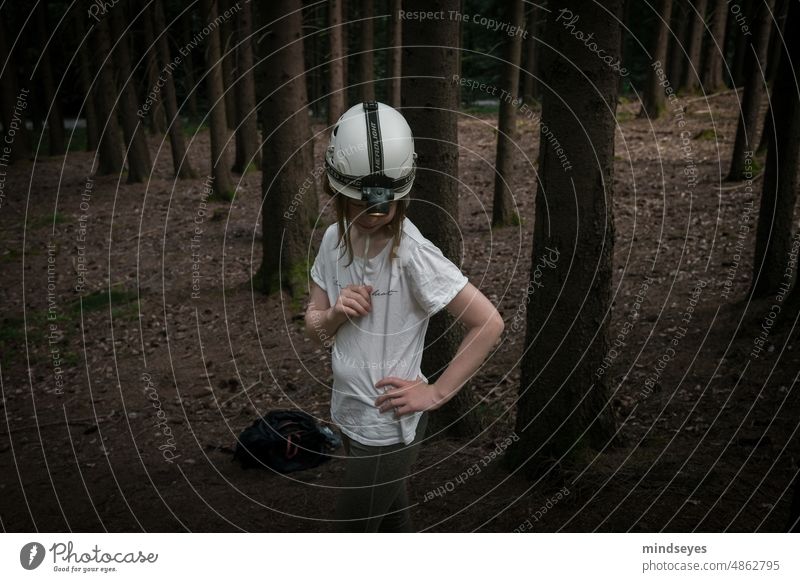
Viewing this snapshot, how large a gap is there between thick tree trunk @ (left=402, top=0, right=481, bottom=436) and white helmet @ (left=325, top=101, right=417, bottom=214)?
2.39 meters

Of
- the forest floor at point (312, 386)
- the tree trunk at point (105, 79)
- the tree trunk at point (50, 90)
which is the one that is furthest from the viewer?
the tree trunk at point (50, 90)

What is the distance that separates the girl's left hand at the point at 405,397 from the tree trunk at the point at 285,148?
19.4 ft

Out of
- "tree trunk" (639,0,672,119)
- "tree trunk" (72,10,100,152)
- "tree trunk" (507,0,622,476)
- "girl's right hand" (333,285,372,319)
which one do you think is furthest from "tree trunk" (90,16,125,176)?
"girl's right hand" (333,285,372,319)

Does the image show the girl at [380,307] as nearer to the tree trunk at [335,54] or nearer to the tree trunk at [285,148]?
the tree trunk at [285,148]

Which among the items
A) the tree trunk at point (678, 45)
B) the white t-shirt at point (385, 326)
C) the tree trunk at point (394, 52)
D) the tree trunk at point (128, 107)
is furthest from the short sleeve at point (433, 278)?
the tree trunk at point (678, 45)

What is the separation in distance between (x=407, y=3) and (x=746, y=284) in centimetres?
477

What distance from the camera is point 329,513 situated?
189 inches

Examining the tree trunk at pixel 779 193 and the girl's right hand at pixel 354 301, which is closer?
the girl's right hand at pixel 354 301

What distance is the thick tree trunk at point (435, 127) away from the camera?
4.91 metres

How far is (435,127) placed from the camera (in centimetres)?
498

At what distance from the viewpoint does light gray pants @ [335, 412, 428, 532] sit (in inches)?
107

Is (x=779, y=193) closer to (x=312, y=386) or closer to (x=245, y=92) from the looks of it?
(x=312, y=386)

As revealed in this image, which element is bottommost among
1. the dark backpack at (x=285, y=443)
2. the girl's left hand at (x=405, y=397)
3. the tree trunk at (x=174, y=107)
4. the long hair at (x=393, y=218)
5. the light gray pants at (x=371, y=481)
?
the dark backpack at (x=285, y=443)

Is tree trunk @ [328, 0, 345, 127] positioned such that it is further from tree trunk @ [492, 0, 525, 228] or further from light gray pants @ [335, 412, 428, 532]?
light gray pants @ [335, 412, 428, 532]
